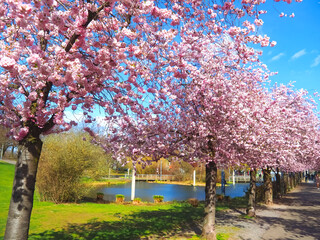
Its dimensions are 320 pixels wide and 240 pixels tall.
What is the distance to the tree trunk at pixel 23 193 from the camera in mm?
4648

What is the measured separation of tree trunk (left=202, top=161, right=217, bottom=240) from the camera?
29.6ft

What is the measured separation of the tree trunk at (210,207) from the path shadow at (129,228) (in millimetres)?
1218

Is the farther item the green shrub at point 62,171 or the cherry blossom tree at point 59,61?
the green shrub at point 62,171

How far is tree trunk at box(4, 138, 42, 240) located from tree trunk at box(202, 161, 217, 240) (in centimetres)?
619

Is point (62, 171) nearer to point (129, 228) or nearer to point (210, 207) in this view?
point (129, 228)

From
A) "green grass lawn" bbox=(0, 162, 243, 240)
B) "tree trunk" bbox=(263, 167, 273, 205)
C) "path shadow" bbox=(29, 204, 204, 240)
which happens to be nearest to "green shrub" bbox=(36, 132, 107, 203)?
"green grass lawn" bbox=(0, 162, 243, 240)

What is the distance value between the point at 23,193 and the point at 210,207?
6541mm

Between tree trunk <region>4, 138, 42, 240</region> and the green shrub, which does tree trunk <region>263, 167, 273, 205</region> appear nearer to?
the green shrub

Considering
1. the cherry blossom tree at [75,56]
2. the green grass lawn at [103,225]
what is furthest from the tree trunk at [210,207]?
the cherry blossom tree at [75,56]

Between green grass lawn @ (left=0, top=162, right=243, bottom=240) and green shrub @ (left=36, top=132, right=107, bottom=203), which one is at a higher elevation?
green shrub @ (left=36, top=132, right=107, bottom=203)

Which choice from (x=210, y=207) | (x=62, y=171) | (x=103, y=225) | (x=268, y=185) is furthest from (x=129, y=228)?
(x=268, y=185)

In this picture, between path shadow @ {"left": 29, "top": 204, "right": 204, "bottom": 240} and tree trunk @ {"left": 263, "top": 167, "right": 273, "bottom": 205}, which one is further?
tree trunk @ {"left": 263, "top": 167, "right": 273, "bottom": 205}

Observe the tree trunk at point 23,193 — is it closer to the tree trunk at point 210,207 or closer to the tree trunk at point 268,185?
the tree trunk at point 210,207

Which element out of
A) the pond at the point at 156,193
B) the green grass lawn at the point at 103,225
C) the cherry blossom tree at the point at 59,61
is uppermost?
the cherry blossom tree at the point at 59,61
